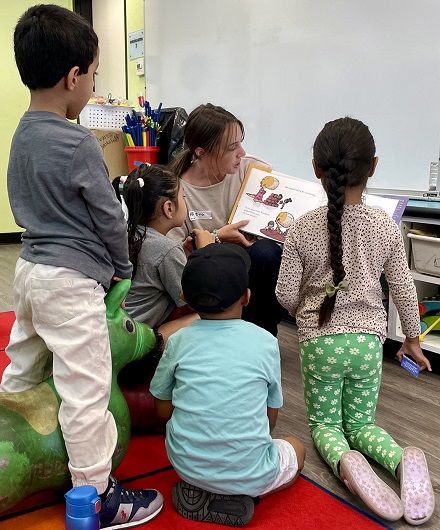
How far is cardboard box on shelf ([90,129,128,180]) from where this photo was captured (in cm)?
320

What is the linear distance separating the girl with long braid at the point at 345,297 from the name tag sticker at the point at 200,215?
60 centimetres

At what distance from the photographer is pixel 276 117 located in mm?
2803

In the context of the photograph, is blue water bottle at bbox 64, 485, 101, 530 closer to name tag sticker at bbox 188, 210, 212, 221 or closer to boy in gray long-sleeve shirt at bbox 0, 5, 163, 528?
boy in gray long-sleeve shirt at bbox 0, 5, 163, 528

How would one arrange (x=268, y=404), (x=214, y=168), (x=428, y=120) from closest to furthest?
(x=268, y=404)
(x=214, y=168)
(x=428, y=120)

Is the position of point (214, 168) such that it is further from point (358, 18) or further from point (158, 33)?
point (158, 33)

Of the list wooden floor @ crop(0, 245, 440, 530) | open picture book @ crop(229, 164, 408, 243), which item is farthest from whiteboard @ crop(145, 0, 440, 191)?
wooden floor @ crop(0, 245, 440, 530)

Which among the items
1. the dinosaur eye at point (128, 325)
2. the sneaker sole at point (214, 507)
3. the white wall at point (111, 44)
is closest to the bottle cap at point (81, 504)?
the sneaker sole at point (214, 507)

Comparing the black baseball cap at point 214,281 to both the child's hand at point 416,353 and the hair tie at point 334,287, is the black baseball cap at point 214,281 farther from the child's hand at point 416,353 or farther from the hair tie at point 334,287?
the child's hand at point 416,353

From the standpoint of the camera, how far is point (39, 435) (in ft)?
3.63

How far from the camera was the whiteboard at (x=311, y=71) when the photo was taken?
2125 mm

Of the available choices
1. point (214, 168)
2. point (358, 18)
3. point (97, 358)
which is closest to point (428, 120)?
point (358, 18)

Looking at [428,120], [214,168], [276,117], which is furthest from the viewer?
[276,117]

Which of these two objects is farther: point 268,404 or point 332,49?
point 332,49

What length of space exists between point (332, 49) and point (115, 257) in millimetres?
1695
